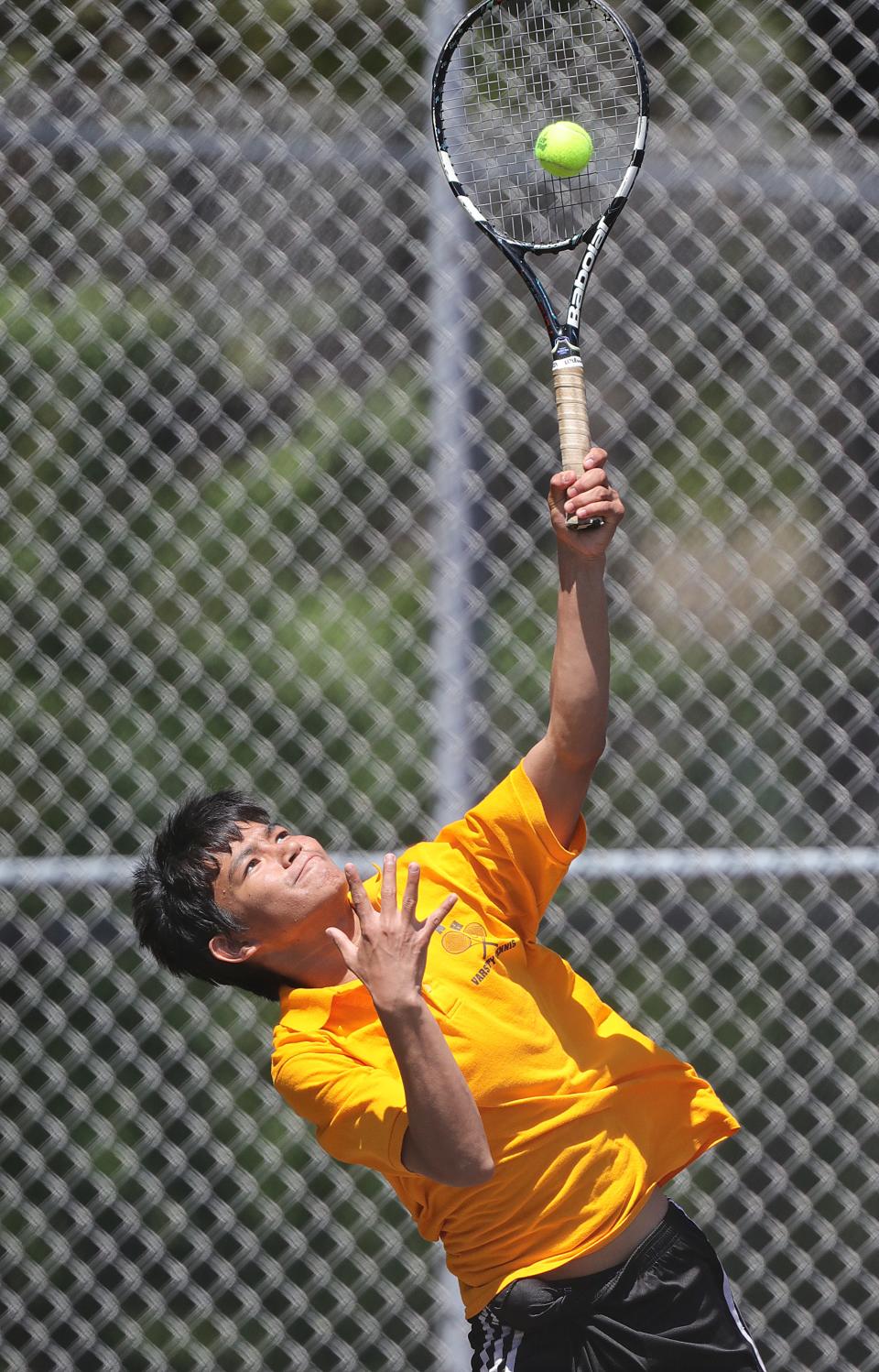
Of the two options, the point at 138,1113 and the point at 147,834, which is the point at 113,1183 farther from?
the point at 147,834

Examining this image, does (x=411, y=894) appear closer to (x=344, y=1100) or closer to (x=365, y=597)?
(x=344, y=1100)

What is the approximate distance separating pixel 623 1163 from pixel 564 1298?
7.1 inches

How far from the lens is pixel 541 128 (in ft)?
9.52

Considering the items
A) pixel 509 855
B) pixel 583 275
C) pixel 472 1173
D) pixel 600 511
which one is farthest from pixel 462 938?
pixel 583 275

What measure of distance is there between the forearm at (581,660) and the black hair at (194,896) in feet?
1.47

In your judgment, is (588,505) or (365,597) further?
(365,597)

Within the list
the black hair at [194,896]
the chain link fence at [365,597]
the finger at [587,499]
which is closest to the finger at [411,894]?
the black hair at [194,896]

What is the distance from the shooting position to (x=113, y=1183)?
3080 millimetres

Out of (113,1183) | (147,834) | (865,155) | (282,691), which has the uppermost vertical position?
(865,155)

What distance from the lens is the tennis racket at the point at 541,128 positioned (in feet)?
6.87

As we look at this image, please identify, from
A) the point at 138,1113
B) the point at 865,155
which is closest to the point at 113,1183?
the point at 138,1113

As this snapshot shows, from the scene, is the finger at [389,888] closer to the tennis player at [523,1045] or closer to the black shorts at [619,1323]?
the tennis player at [523,1045]

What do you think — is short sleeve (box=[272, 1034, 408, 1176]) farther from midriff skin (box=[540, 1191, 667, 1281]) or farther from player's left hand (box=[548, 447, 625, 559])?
player's left hand (box=[548, 447, 625, 559])

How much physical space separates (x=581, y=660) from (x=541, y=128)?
1487mm
